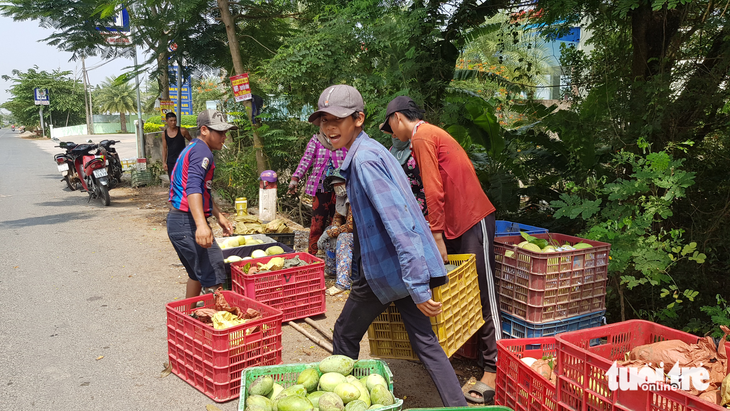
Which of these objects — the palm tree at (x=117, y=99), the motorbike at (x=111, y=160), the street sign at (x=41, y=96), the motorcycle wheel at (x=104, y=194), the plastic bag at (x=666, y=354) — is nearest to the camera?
the plastic bag at (x=666, y=354)

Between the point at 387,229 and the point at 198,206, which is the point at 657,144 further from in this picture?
the point at 198,206

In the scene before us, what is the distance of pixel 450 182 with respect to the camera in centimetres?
397

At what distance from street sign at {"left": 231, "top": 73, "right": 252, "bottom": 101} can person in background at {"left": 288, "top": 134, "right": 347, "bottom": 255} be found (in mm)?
3608

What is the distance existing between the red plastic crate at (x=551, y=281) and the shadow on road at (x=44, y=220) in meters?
9.93

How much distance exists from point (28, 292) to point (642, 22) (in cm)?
768

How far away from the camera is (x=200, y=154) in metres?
4.52

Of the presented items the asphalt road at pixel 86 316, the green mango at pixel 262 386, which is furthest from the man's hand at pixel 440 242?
the asphalt road at pixel 86 316

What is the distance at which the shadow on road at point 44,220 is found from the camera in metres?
10.4

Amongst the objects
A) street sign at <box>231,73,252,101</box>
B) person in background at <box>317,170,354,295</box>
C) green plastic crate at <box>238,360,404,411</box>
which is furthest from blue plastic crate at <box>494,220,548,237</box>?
street sign at <box>231,73,252,101</box>

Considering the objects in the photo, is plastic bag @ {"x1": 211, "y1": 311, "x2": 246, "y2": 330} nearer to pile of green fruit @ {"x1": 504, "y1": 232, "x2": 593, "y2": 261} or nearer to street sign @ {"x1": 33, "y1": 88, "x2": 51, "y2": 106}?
pile of green fruit @ {"x1": 504, "y1": 232, "x2": 593, "y2": 261}

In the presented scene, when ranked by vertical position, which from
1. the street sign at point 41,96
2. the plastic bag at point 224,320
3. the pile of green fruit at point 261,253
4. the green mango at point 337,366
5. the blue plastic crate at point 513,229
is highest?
the street sign at point 41,96

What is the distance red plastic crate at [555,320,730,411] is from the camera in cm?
227

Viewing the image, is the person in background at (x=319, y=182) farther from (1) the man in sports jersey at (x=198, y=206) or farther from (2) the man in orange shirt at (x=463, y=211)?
(2) the man in orange shirt at (x=463, y=211)

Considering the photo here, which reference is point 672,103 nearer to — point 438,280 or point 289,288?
point 438,280
